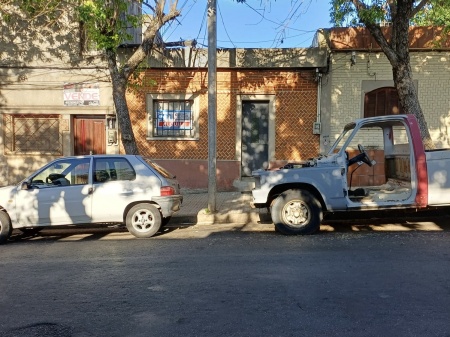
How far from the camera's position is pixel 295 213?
714cm

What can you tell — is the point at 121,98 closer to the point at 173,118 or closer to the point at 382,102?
the point at 173,118

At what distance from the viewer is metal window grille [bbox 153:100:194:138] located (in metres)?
12.9

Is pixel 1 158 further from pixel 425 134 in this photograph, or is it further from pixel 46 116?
pixel 425 134

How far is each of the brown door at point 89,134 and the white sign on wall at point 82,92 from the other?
657mm

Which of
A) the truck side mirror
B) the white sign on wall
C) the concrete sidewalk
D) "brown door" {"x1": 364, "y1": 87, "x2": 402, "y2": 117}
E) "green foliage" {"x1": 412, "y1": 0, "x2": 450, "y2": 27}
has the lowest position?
the concrete sidewalk

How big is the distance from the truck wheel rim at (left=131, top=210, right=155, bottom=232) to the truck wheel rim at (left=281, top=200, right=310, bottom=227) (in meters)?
2.45

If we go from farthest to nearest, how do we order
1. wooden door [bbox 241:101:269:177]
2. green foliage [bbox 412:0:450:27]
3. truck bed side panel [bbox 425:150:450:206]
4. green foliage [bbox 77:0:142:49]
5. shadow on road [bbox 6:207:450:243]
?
wooden door [bbox 241:101:269:177] < green foliage [bbox 412:0:450:27] < green foliage [bbox 77:0:142:49] < shadow on road [bbox 6:207:450:243] < truck bed side panel [bbox 425:150:450:206]

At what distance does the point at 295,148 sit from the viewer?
1257 cm

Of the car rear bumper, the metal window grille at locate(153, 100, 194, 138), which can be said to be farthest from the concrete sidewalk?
the metal window grille at locate(153, 100, 194, 138)

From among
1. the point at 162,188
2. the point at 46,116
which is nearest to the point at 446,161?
the point at 162,188

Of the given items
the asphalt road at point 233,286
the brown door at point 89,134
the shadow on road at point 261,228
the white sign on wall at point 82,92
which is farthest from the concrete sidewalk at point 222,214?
the white sign on wall at point 82,92

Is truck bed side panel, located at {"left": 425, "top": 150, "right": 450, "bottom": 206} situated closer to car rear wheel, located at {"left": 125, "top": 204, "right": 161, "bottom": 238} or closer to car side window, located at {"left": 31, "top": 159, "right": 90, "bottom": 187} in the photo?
car rear wheel, located at {"left": 125, "top": 204, "right": 161, "bottom": 238}

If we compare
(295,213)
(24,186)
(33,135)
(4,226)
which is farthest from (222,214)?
(33,135)

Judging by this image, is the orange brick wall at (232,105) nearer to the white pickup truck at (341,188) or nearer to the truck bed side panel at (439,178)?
the white pickup truck at (341,188)
